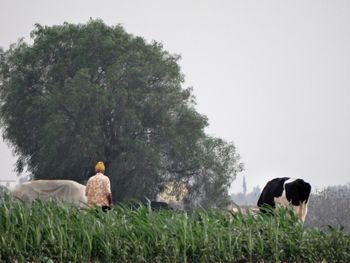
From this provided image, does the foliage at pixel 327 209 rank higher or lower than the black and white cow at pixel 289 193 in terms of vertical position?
higher

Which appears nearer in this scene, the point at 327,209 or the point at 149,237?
the point at 149,237

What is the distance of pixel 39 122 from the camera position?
54781mm

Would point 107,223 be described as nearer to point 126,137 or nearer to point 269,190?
point 269,190

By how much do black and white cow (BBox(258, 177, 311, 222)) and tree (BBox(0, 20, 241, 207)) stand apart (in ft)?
101

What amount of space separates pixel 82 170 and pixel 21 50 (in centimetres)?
994

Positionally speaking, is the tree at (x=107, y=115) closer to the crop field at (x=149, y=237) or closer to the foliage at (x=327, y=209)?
the foliage at (x=327, y=209)

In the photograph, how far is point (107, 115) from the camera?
5494cm

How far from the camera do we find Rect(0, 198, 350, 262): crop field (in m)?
13.4

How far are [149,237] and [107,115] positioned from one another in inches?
1622

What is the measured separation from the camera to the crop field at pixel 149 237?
1345 centimetres

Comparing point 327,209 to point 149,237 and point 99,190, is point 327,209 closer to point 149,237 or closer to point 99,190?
point 99,190

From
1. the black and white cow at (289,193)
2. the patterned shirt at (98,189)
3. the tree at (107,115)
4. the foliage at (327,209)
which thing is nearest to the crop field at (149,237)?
the patterned shirt at (98,189)

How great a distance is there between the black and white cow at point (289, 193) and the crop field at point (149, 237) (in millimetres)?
5495

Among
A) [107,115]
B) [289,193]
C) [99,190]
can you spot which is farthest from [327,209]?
[99,190]
